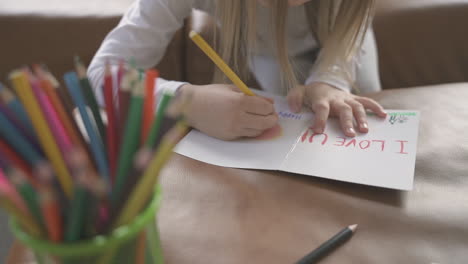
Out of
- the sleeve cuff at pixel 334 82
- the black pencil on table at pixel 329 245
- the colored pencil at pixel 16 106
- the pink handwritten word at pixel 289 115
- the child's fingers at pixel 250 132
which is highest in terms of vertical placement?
the colored pencil at pixel 16 106

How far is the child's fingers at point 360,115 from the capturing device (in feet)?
1.56

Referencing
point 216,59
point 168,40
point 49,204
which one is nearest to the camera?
point 49,204

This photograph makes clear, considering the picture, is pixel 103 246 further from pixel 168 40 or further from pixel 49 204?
pixel 168 40

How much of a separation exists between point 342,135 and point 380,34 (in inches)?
20.9

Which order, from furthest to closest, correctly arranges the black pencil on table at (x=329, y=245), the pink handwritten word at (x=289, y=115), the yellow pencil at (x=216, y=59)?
the pink handwritten word at (x=289, y=115) → the yellow pencil at (x=216, y=59) → the black pencil on table at (x=329, y=245)

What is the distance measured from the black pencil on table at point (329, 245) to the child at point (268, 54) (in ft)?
0.54

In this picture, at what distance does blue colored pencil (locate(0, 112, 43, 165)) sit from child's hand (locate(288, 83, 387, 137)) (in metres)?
0.35

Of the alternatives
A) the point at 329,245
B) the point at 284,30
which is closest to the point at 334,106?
the point at 284,30

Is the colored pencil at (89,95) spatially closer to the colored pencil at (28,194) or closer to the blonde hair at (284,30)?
the colored pencil at (28,194)

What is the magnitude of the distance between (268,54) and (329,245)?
→ 0.52 m

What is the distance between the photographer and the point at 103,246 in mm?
182

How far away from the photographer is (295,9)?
0.72 metres

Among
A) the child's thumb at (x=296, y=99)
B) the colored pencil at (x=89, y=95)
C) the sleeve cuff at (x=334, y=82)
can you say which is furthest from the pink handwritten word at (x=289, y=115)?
the colored pencil at (x=89, y=95)

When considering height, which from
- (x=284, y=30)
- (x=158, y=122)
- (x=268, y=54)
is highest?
(x=158, y=122)
